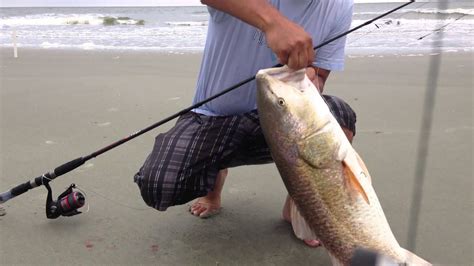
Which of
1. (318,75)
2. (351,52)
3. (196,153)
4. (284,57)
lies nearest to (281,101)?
(284,57)

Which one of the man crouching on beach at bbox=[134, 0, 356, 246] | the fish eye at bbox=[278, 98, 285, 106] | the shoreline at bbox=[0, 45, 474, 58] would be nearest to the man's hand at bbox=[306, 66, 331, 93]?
the man crouching on beach at bbox=[134, 0, 356, 246]

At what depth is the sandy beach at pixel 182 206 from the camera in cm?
272

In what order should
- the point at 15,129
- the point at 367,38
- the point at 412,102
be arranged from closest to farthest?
the point at 15,129 → the point at 412,102 → the point at 367,38

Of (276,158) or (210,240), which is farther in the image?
(210,240)

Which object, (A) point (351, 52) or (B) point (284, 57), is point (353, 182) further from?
(A) point (351, 52)

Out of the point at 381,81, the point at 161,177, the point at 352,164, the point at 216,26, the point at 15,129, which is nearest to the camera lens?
the point at 352,164

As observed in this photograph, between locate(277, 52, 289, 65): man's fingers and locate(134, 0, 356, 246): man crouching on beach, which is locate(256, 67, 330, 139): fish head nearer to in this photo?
locate(277, 52, 289, 65): man's fingers

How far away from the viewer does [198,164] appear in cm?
263

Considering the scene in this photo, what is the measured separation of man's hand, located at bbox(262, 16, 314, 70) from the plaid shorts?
78 cm

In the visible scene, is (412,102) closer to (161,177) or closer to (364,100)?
(364,100)

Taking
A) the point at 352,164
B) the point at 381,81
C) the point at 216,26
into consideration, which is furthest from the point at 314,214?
the point at 381,81

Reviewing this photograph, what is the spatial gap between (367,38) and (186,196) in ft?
32.0

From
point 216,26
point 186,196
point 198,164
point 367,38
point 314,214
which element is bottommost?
point 367,38

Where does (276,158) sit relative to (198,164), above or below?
above
